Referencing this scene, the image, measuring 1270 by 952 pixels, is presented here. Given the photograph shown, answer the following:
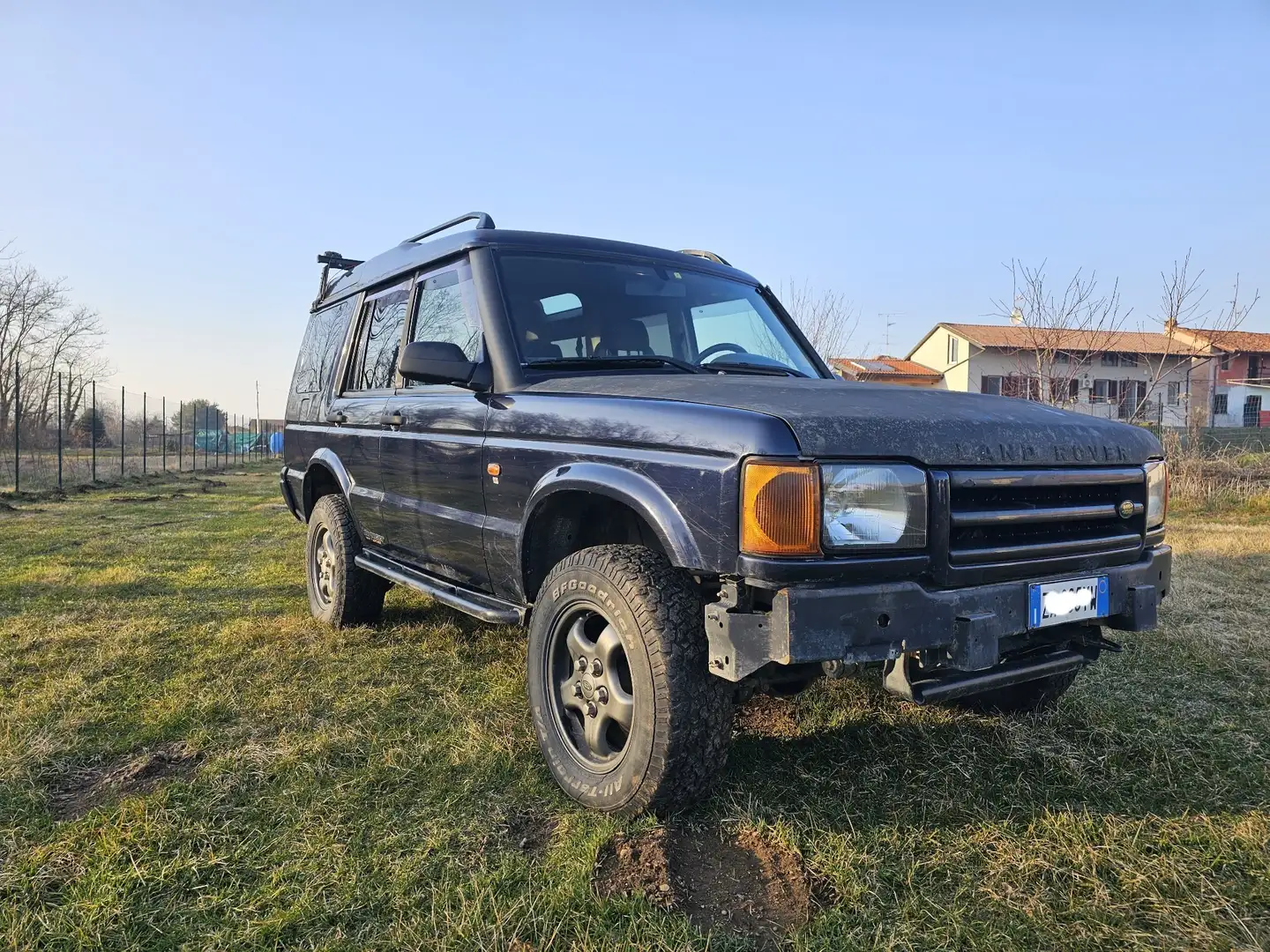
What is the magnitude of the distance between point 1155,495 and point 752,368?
159 cm

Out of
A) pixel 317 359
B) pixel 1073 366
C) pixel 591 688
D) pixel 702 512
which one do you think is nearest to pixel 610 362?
pixel 702 512

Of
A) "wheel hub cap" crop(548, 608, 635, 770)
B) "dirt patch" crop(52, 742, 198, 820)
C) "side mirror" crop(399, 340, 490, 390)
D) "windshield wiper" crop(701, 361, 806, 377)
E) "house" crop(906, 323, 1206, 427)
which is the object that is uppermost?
"house" crop(906, 323, 1206, 427)

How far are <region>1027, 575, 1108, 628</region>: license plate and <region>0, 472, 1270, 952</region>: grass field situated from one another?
2.01ft

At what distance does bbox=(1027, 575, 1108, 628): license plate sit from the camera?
2.32m

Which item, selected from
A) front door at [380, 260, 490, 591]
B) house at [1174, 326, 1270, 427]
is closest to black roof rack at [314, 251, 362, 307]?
front door at [380, 260, 490, 591]

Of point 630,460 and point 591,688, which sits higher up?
point 630,460

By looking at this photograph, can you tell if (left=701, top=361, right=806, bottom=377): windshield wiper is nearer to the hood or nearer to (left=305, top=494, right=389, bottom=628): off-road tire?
the hood

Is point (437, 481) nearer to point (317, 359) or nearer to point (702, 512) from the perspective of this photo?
point (702, 512)

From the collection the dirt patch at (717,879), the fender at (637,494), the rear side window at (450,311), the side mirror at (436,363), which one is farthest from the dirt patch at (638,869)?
the rear side window at (450,311)

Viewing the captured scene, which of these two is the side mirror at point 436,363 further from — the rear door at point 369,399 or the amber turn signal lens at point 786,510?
the amber turn signal lens at point 786,510

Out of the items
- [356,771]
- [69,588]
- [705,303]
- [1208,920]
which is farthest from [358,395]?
[1208,920]

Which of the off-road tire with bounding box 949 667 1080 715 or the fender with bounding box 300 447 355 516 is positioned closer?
the off-road tire with bounding box 949 667 1080 715

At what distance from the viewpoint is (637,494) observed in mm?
2369

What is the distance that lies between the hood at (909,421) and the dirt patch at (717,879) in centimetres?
115
